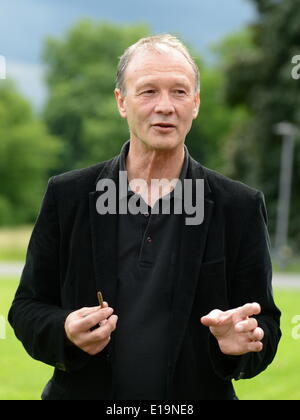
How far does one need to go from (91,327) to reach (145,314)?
0.70 feet

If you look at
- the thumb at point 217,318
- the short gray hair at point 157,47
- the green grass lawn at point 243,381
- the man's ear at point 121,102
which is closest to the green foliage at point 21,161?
the green grass lawn at point 243,381

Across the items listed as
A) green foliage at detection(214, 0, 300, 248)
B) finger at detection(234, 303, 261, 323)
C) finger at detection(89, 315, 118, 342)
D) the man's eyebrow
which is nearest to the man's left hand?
finger at detection(234, 303, 261, 323)

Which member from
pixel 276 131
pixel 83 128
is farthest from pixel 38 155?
pixel 276 131

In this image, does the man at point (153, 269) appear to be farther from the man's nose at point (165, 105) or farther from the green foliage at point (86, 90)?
the green foliage at point (86, 90)

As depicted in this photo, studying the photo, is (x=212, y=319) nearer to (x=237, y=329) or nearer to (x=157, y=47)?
(x=237, y=329)

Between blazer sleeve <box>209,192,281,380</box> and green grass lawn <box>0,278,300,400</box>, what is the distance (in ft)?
17.3

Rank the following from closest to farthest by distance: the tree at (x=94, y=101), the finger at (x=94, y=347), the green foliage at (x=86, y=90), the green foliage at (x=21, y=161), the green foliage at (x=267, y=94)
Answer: the finger at (x=94, y=347), the green foliage at (x=267, y=94), the green foliage at (x=21, y=161), the green foliage at (x=86, y=90), the tree at (x=94, y=101)

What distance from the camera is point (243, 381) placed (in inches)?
356

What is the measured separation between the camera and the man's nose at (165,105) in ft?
8.48

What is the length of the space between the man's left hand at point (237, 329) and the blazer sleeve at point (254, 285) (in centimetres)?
10

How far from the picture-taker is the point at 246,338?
2.44 metres

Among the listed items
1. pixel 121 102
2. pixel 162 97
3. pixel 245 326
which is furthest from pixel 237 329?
pixel 121 102

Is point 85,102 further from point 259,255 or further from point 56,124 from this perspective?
point 259,255

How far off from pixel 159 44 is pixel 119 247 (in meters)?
0.66
